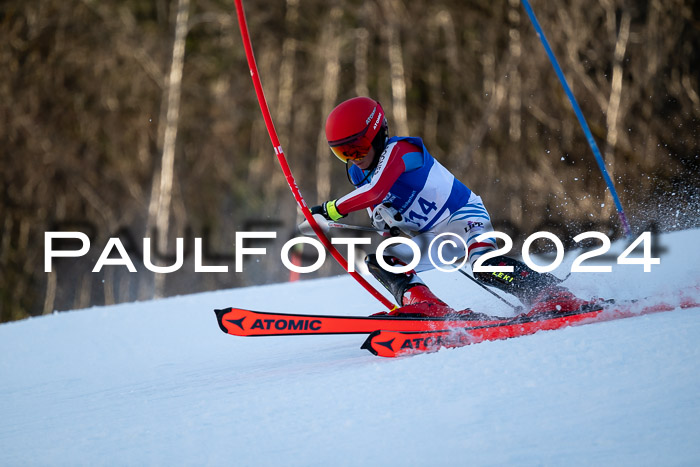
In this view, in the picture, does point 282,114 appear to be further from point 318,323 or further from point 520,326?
point 520,326

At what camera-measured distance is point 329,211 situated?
12.5ft

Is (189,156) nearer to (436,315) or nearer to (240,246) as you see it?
(240,246)

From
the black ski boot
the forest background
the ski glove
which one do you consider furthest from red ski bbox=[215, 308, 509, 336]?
the forest background

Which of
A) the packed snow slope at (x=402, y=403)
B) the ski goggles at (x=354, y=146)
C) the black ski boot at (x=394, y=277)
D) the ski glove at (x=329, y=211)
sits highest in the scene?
the ski goggles at (x=354, y=146)

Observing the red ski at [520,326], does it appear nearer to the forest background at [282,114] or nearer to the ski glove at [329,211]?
the ski glove at [329,211]

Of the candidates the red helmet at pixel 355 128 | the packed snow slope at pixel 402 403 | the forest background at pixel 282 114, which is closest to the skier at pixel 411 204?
the red helmet at pixel 355 128

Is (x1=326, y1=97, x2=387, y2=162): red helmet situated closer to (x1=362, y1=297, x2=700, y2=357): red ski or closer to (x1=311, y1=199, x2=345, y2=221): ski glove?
(x1=311, y1=199, x2=345, y2=221): ski glove

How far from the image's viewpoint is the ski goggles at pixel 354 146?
12.3 feet

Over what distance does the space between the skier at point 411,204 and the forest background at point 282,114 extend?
8240mm

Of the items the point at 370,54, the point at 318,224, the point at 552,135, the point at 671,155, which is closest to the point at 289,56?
the point at 370,54

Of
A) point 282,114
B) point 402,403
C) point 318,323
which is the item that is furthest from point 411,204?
point 282,114

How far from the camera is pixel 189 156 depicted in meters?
19.9

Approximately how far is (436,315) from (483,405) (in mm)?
1324

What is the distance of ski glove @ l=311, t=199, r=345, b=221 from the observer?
3801mm
